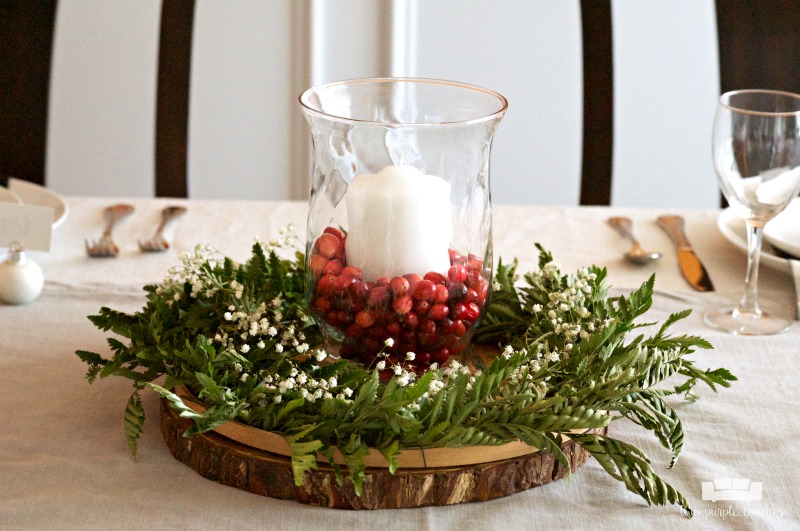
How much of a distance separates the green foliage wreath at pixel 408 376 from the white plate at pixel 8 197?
0.41m

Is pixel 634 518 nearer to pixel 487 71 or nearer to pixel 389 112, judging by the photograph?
pixel 389 112

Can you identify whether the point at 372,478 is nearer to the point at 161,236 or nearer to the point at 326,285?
the point at 326,285

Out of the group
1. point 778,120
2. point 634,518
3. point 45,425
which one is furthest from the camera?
point 778,120

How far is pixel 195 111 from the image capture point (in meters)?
2.35

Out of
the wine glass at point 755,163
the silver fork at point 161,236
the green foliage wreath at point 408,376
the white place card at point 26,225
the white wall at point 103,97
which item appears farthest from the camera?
the white wall at point 103,97

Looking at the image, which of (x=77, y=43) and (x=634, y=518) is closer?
(x=634, y=518)

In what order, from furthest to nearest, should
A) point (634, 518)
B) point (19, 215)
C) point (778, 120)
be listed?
1. point (19, 215)
2. point (778, 120)
3. point (634, 518)

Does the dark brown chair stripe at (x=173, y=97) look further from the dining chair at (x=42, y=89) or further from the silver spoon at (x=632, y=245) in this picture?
the silver spoon at (x=632, y=245)

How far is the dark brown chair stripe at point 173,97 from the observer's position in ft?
4.50

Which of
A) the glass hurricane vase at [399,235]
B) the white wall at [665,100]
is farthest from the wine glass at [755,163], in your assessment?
the white wall at [665,100]

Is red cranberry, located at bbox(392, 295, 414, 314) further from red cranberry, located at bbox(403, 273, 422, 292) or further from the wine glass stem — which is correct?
the wine glass stem

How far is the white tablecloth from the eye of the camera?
55 centimetres

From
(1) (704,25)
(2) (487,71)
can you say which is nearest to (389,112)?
(2) (487,71)

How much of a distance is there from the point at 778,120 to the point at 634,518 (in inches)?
16.7
